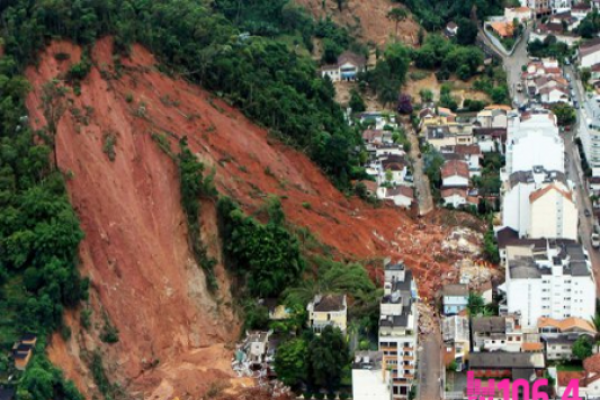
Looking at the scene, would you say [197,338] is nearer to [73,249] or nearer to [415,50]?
[73,249]

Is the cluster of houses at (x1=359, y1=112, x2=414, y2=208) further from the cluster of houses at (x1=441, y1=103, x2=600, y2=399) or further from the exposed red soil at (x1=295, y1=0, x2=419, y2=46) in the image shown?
the exposed red soil at (x1=295, y1=0, x2=419, y2=46)

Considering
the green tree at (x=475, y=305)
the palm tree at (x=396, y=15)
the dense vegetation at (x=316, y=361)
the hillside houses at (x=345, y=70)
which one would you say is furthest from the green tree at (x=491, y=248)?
the palm tree at (x=396, y=15)

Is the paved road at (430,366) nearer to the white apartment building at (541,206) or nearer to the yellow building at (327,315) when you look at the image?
the yellow building at (327,315)

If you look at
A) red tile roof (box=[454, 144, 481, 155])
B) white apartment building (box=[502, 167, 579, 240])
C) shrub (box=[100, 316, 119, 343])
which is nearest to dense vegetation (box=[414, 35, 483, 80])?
red tile roof (box=[454, 144, 481, 155])

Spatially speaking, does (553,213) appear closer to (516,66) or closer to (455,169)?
(455,169)

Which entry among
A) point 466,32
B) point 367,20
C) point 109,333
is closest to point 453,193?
point 109,333

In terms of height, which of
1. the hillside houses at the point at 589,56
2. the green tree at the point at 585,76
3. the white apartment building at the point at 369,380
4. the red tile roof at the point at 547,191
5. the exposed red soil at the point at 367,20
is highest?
the exposed red soil at the point at 367,20
